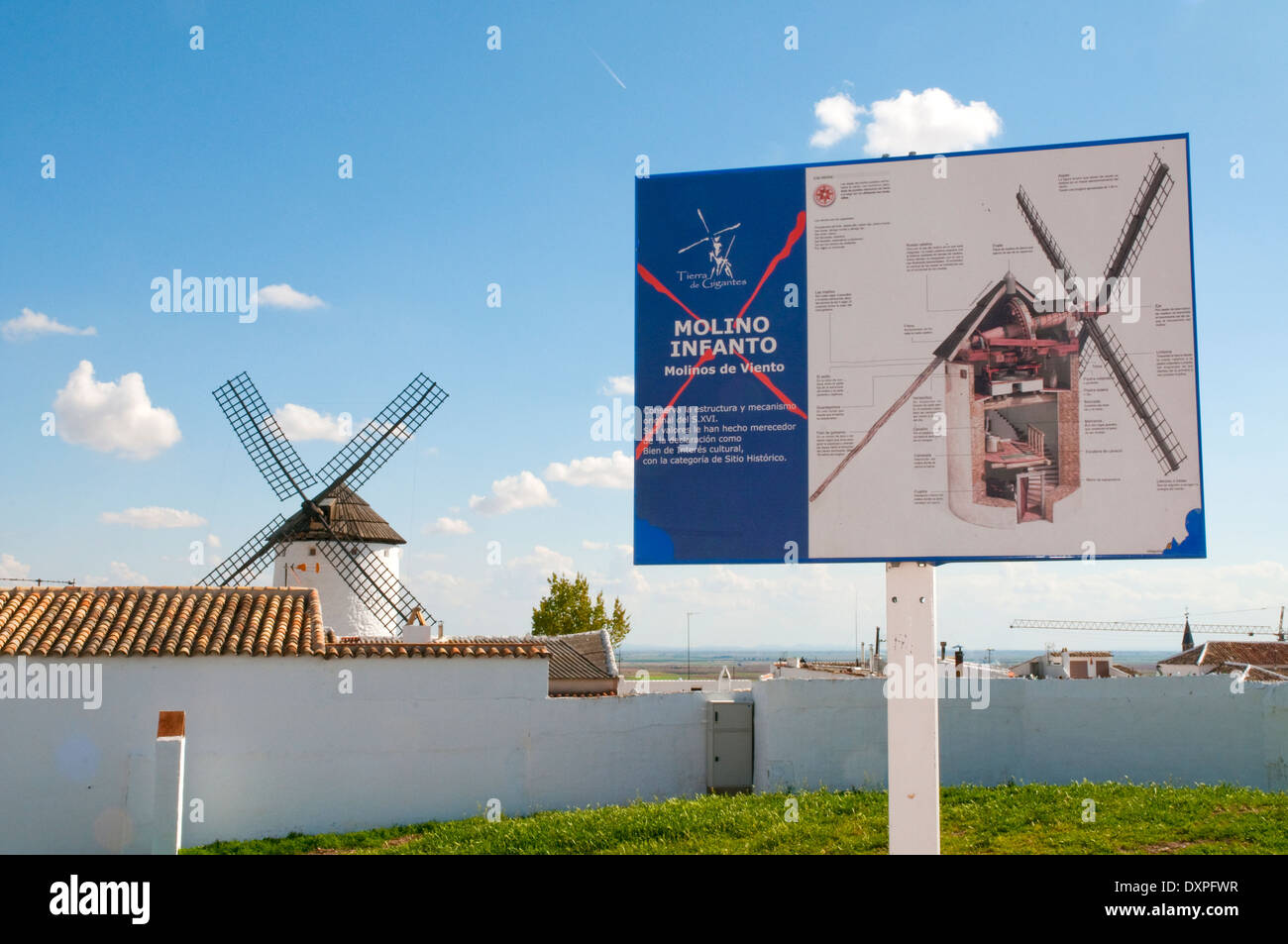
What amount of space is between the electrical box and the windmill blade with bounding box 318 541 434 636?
545 inches

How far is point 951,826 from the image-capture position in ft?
39.2

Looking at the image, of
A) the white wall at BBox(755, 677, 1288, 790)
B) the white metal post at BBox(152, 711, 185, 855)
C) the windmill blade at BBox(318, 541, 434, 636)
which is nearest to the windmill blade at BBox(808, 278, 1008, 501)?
the white wall at BBox(755, 677, 1288, 790)

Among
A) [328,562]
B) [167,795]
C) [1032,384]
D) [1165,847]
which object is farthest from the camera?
[328,562]

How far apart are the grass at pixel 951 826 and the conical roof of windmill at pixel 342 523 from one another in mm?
17107

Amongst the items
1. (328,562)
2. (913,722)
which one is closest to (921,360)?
(913,722)

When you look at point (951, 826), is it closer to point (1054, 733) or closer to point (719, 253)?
point (1054, 733)

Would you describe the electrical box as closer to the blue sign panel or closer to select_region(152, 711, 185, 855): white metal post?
select_region(152, 711, 185, 855): white metal post

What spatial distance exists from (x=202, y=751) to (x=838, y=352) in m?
13.5

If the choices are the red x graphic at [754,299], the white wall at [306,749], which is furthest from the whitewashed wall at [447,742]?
the red x graphic at [754,299]

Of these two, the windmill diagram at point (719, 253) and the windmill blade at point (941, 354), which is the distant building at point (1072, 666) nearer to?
the windmill blade at point (941, 354)

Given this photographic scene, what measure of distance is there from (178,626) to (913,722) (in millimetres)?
14203

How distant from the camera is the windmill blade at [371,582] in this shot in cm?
3123
